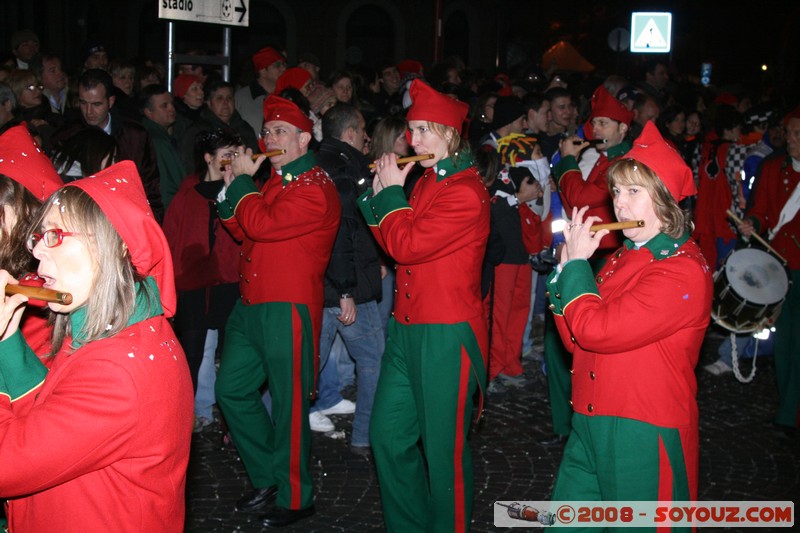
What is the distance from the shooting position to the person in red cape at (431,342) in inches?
194

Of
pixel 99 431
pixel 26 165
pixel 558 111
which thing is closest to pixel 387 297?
pixel 558 111

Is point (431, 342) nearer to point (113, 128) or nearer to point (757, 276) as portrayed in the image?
point (757, 276)

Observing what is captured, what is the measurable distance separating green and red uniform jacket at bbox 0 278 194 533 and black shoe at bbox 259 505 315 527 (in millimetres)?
2628

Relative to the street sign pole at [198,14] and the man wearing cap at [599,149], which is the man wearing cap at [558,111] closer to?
the man wearing cap at [599,149]

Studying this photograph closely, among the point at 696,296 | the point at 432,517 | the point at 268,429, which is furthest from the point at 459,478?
the point at 696,296

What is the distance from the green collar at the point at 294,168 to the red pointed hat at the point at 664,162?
2.28 m

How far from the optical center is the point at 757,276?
7.23 meters

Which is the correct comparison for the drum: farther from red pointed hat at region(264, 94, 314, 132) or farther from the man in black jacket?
red pointed hat at region(264, 94, 314, 132)

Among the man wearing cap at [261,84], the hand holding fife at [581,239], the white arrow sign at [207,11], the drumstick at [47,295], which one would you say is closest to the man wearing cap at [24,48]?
the man wearing cap at [261,84]

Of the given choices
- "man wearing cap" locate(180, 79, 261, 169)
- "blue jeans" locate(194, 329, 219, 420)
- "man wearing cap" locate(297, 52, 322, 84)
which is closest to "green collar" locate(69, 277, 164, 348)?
"blue jeans" locate(194, 329, 219, 420)

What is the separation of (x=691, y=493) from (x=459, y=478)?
4.54ft

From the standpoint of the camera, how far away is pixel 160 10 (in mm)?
8156

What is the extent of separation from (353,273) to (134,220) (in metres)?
3.81

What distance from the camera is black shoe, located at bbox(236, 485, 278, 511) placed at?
5.72 meters
